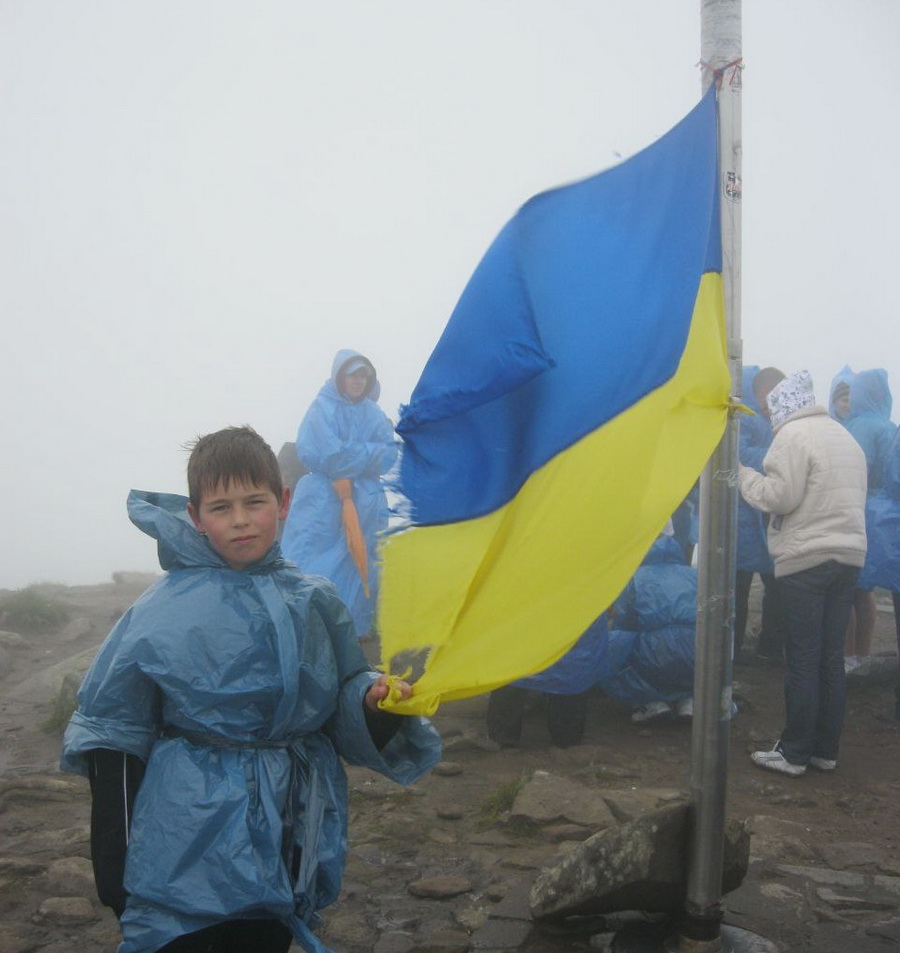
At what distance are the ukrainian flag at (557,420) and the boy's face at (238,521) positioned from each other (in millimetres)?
349

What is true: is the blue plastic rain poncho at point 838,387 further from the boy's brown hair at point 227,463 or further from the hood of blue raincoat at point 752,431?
the boy's brown hair at point 227,463

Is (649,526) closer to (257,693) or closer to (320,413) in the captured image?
(257,693)

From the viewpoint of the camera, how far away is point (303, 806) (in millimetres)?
2297

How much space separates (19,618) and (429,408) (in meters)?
8.48

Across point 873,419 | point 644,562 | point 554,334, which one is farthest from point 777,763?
point 554,334

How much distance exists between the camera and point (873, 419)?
6.61 metres

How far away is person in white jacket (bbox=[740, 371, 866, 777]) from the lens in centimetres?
487

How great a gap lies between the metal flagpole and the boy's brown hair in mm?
1371

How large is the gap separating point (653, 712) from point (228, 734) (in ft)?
13.3

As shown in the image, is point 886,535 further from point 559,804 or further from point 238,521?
point 238,521

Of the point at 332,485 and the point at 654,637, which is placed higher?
the point at 332,485

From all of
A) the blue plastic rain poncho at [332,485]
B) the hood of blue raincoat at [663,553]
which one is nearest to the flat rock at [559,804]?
the hood of blue raincoat at [663,553]

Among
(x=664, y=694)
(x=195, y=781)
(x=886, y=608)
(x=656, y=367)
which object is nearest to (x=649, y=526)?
(x=656, y=367)

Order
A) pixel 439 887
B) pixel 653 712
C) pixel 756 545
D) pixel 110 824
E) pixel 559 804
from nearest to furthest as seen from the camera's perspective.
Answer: pixel 110 824 < pixel 439 887 < pixel 559 804 < pixel 653 712 < pixel 756 545
